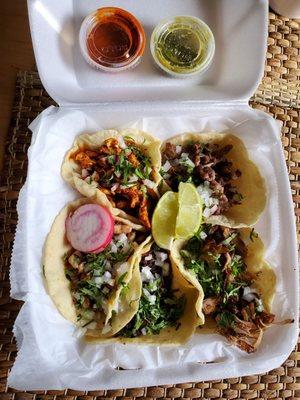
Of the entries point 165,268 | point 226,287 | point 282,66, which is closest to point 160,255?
point 165,268

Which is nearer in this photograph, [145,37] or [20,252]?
[20,252]

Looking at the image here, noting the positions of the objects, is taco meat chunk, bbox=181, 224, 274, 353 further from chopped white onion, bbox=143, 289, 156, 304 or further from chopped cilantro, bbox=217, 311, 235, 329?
chopped white onion, bbox=143, 289, 156, 304

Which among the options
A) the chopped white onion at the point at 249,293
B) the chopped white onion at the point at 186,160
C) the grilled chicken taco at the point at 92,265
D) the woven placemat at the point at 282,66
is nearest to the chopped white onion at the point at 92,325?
the grilled chicken taco at the point at 92,265

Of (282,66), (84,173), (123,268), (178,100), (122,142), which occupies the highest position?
(282,66)

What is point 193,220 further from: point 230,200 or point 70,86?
point 70,86

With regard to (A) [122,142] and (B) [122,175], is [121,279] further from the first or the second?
(A) [122,142]

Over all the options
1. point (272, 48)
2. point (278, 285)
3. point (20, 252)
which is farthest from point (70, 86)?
point (278, 285)

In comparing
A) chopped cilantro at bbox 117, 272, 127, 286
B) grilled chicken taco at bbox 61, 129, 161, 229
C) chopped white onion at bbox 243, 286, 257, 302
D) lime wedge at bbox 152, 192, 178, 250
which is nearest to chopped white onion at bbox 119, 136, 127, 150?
grilled chicken taco at bbox 61, 129, 161, 229
